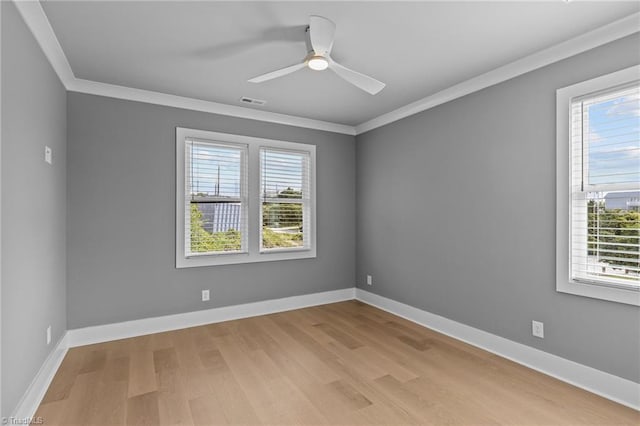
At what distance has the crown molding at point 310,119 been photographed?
2188 millimetres

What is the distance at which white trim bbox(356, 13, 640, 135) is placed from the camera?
221 cm

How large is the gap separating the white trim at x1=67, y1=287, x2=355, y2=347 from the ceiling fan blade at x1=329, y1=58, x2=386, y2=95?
2850 mm

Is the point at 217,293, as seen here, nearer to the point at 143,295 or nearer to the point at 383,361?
the point at 143,295

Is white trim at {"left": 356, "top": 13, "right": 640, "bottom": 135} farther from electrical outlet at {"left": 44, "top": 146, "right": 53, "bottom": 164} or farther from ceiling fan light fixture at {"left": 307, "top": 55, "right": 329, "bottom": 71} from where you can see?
electrical outlet at {"left": 44, "top": 146, "right": 53, "bottom": 164}

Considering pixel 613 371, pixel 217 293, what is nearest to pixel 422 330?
pixel 613 371

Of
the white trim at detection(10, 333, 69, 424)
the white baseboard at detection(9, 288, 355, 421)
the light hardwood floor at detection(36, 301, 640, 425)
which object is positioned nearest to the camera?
the white trim at detection(10, 333, 69, 424)

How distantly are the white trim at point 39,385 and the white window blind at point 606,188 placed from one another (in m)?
3.79

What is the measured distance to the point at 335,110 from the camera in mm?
4125

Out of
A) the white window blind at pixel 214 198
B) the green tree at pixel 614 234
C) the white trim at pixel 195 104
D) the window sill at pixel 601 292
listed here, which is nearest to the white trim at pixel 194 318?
the white window blind at pixel 214 198

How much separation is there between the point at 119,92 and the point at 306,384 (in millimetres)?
3277

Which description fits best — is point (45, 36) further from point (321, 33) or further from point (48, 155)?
point (321, 33)

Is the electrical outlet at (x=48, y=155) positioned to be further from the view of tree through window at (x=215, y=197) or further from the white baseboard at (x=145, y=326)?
the white baseboard at (x=145, y=326)

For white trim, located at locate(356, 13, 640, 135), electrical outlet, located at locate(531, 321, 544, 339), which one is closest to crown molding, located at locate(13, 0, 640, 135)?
white trim, located at locate(356, 13, 640, 135)

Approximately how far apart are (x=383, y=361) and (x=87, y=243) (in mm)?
3013
